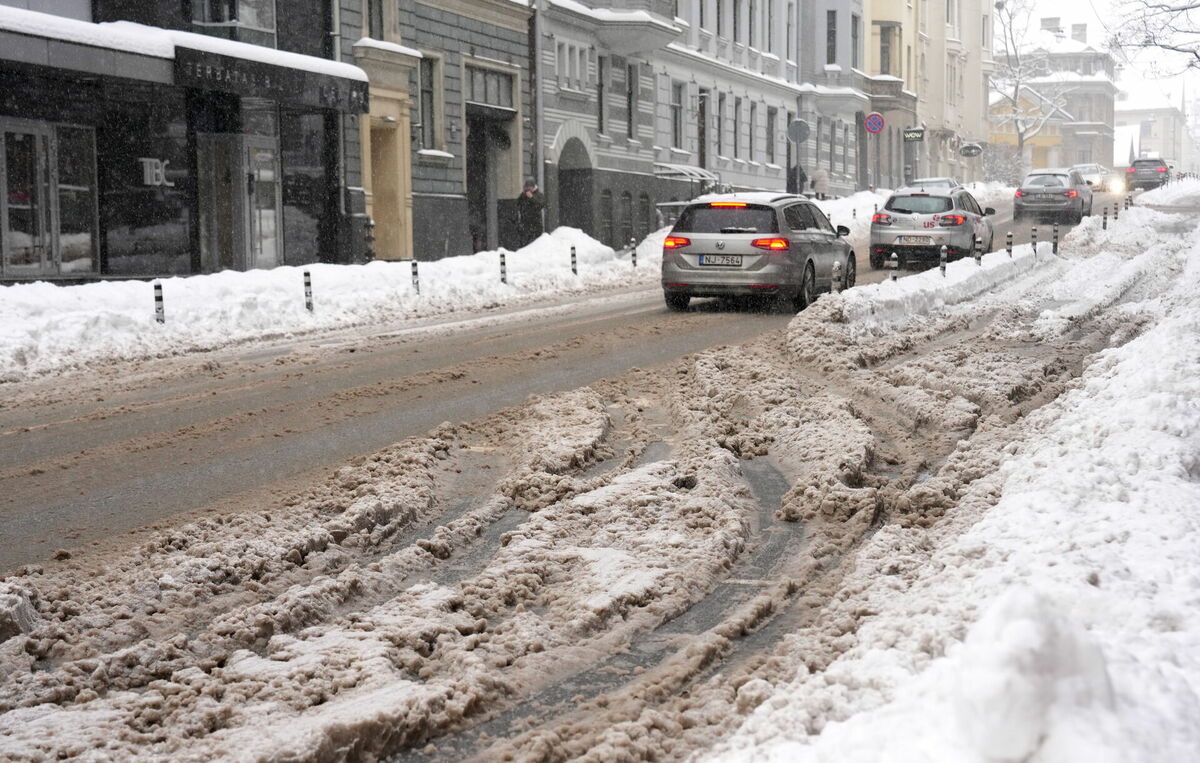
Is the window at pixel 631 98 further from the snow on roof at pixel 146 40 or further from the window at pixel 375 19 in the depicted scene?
the snow on roof at pixel 146 40

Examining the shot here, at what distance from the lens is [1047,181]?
1775 inches

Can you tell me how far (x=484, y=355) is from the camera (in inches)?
567

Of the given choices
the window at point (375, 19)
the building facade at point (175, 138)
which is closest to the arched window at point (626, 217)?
the window at point (375, 19)

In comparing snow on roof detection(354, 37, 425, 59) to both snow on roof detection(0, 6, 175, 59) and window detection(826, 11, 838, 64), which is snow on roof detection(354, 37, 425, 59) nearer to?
snow on roof detection(0, 6, 175, 59)

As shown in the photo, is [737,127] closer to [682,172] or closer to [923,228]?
[682,172]

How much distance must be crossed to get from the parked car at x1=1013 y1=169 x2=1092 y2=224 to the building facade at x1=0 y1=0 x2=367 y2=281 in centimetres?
2547

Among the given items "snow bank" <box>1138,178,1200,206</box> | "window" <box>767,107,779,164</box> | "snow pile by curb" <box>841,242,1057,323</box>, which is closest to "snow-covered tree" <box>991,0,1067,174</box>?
"snow bank" <box>1138,178,1200,206</box>

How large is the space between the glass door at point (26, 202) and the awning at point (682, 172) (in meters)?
23.0

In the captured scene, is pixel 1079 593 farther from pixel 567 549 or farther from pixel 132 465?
pixel 132 465

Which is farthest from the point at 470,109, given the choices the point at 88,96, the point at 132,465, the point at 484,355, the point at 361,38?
the point at 132,465

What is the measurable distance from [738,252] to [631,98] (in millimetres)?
22841

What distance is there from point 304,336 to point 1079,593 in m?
14.0

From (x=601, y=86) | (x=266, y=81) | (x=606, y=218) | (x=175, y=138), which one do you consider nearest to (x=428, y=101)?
(x=266, y=81)

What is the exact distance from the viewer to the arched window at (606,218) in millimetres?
38250
